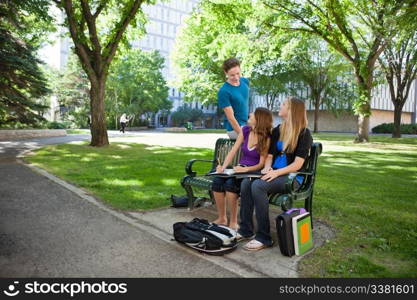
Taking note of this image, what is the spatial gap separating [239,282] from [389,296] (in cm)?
127

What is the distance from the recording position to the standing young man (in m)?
4.97

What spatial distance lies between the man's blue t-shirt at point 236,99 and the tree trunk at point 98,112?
430 inches

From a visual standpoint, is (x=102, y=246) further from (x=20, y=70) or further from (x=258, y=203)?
(x=20, y=70)

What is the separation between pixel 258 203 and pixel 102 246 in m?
1.83

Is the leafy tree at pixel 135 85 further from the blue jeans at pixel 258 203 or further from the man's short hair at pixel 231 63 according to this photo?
the blue jeans at pixel 258 203

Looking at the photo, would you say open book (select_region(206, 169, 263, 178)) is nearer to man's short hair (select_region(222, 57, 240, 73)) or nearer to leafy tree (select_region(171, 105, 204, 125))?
man's short hair (select_region(222, 57, 240, 73))

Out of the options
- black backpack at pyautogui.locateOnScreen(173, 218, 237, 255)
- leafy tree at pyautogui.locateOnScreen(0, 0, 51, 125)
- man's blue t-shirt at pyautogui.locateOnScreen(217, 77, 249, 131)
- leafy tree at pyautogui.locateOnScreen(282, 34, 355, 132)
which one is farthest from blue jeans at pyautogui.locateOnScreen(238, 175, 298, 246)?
leafy tree at pyautogui.locateOnScreen(282, 34, 355, 132)

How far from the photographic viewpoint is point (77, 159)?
36.6 feet

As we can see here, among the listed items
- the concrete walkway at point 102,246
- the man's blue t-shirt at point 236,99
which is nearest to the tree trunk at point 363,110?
the concrete walkway at point 102,246

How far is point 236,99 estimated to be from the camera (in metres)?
5.09

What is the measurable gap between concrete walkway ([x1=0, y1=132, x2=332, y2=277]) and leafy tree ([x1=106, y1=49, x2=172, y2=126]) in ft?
130

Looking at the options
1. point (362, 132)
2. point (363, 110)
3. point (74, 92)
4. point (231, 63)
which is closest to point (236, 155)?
point (231, 63)

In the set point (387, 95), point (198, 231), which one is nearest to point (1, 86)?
point (198, 231)

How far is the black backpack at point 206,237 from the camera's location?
374 centimetres
